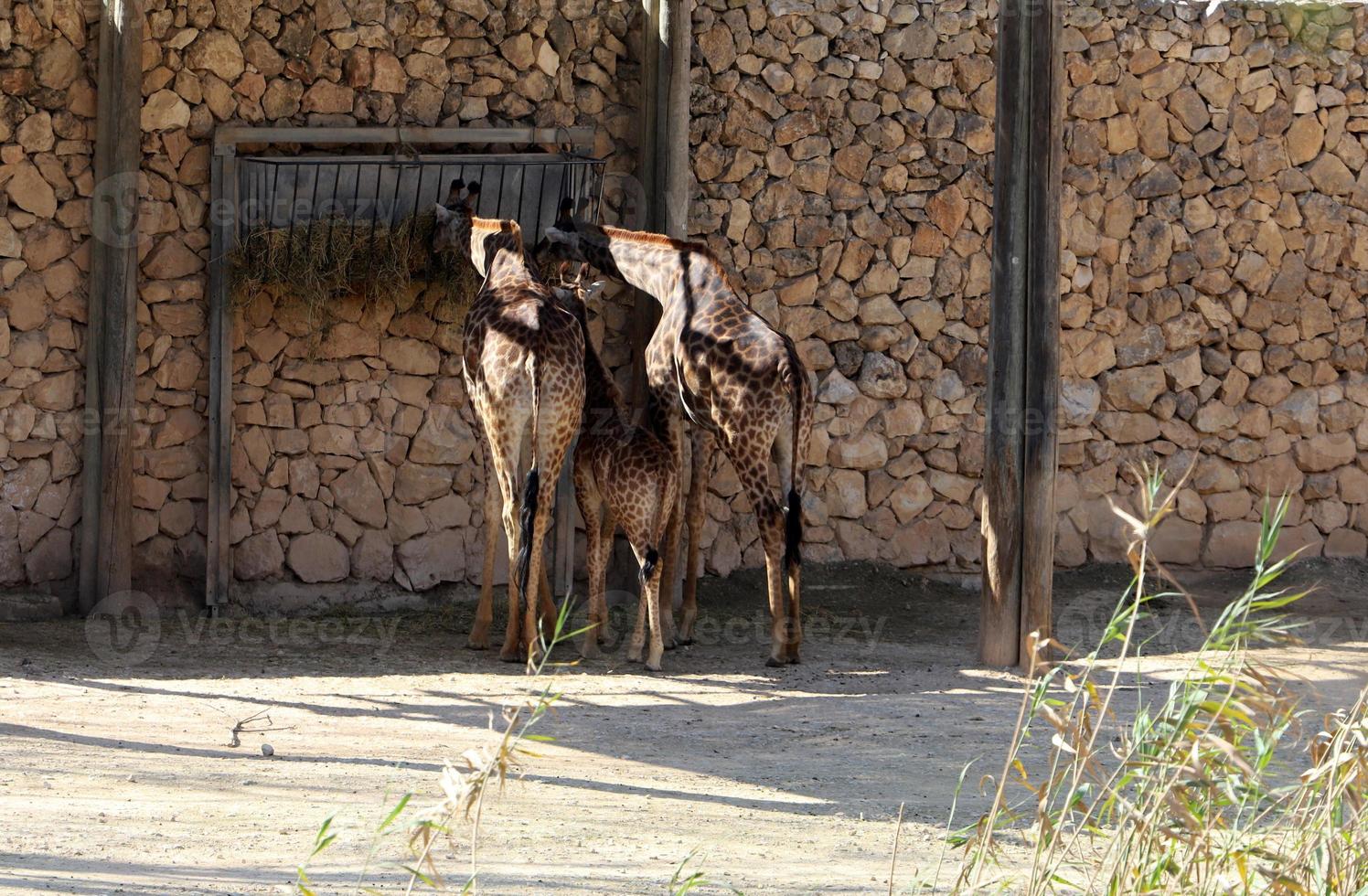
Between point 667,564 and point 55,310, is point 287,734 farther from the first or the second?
point 55,310

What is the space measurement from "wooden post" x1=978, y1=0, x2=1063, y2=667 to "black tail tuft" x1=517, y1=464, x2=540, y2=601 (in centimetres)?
208

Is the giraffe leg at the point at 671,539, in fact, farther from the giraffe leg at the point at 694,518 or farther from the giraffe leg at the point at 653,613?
the giraffe leg at the point at 653,613

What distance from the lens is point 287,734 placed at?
231 inches

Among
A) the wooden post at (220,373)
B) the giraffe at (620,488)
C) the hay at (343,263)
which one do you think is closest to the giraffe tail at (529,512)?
the giraffe at (620,488)

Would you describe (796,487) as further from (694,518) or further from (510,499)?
(510,499)

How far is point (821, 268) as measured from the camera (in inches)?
354

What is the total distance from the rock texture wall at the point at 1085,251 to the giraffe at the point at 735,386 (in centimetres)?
111

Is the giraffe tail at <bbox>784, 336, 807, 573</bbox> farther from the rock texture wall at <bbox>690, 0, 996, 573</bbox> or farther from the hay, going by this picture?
the hay

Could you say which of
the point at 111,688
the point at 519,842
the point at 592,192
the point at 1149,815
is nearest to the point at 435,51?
the point at 592,192

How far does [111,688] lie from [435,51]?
388 cm

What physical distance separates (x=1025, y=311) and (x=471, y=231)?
2861 millimetres

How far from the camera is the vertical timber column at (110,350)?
26.6 ft

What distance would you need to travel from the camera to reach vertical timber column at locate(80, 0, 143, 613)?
811cm

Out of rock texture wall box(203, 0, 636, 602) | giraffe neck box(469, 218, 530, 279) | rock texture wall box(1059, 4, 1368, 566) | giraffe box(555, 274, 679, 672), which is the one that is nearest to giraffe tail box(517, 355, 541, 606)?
giraffe box(555, 274, 679, 672)
